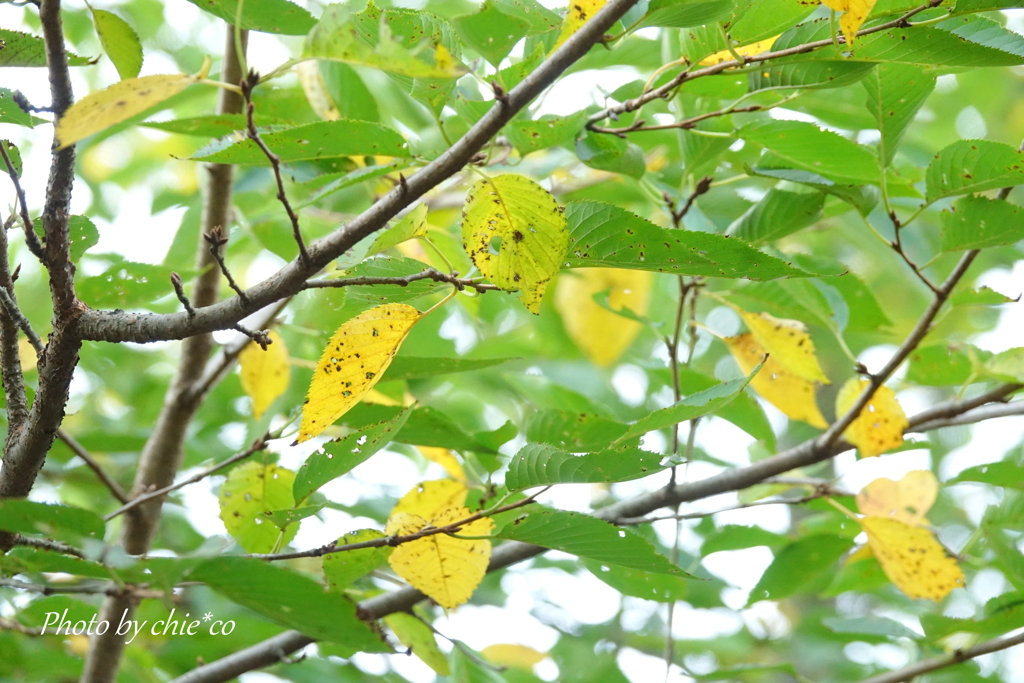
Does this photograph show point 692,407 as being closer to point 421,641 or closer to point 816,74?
point 816,74

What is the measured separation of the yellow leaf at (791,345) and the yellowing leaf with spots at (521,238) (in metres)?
0.42

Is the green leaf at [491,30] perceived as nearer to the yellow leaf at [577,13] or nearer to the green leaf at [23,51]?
the yellow leaf at [577,13]

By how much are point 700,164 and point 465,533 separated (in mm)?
460

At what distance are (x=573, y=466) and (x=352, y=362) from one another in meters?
0.19

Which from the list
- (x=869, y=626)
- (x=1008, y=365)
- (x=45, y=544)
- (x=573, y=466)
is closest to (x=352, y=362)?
(x=573, y=466)

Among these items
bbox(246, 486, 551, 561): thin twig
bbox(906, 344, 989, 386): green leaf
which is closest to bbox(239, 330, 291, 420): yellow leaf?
Result: bbox(246, 486, 551, 561): thin twig

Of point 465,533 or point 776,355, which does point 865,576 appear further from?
point 465,533

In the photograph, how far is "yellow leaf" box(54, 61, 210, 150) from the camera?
0.39 m

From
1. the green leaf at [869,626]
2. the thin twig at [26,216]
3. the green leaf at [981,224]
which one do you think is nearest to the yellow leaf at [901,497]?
the green leaf at [869,626]

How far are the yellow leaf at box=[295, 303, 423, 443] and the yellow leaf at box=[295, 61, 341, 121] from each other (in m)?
0.47

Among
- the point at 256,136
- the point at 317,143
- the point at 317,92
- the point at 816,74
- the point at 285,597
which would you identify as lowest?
the point at 285,597

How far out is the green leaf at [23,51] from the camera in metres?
0.58

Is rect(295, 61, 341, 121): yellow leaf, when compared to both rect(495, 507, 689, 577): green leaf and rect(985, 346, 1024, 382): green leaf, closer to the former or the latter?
rect(495, 507, 689, 577): green leaf

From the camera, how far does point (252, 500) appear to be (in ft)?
2.88
